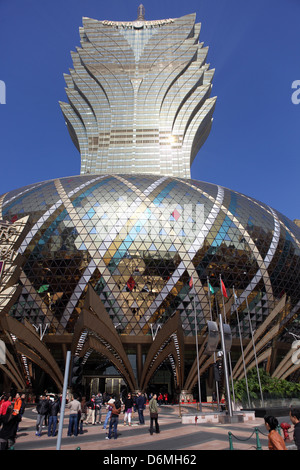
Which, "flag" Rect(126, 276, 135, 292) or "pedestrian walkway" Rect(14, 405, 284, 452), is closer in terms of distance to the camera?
"pedestrian walkway" Rect(14, 405, 284, 452)

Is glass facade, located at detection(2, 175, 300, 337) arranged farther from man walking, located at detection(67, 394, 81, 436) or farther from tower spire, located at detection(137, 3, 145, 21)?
tower spire, located at detection(137, 3, 145, 21)

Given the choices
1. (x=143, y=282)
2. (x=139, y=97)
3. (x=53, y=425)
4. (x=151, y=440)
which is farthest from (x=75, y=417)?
(x=139, y=97)

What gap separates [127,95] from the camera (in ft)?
234

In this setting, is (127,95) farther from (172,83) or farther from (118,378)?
(118,378)

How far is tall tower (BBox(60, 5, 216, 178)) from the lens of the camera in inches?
2667

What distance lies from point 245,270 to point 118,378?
749 inches

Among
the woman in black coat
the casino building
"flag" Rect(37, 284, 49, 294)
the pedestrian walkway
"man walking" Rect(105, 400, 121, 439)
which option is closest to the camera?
the woman in black coat

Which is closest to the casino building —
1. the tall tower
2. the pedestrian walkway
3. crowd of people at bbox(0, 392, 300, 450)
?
crowd of people at bbox(0, 392, 300, 450)

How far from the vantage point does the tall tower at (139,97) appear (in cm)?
6775

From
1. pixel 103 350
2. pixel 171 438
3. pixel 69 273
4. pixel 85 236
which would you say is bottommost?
pixel 171 438

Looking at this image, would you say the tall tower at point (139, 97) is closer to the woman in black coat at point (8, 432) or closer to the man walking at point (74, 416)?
the man walking at point (74, 416)

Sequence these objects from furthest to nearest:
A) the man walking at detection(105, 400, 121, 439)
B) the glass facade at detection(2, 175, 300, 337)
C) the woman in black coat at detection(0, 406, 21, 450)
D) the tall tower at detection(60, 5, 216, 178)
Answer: the tall tower at detection(60, 5, 216, 178) → the glass facade at detection(2, 175, 300, 337) → the man walking at detection(105, 400, 121, 439) → the woman in black coat at detection(0, 406, 21, 450)

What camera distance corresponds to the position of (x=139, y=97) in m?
70.8
